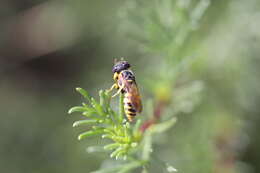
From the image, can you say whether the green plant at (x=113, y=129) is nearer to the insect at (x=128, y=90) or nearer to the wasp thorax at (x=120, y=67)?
the insect at (x=128, y=90)

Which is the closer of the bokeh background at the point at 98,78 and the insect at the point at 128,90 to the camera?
the insect at the point at 128,90

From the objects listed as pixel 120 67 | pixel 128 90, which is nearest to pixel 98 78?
pixel 120 67

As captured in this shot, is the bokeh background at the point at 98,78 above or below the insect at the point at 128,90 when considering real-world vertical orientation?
above

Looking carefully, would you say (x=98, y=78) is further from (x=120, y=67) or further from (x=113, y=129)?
(x=113, y=129)

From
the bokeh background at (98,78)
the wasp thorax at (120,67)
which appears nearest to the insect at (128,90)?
the wasp thorax at (120,67)

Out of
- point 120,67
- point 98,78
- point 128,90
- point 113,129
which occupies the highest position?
point 98,78

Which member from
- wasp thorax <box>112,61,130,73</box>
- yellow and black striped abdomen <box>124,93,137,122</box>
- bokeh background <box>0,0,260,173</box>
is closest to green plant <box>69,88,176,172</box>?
yellow and black striped abdomen <box>124,93,137,122</box>
